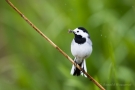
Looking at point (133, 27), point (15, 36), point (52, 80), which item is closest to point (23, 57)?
point (15, 36)

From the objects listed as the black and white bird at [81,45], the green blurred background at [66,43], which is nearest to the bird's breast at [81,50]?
the black and white bird at [81,45]

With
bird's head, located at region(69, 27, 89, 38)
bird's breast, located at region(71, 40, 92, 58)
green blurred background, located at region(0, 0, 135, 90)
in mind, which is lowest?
bird's breast, located at region(71, 40, 92, 58)

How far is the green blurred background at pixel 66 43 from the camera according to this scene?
2.27 meters

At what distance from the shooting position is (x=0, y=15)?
3363 millimetres

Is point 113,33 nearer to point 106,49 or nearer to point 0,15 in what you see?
point 106,49

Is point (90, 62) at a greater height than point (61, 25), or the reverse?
point (61, 25)

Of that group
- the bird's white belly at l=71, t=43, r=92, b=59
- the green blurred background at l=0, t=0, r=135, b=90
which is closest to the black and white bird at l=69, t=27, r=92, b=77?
the bird's white belly at l=71, t=43, r=92, b=59

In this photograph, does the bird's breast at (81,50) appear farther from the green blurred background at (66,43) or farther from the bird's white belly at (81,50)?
the green blurred background at (66,43)

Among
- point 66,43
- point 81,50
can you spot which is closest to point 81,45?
point 81,50

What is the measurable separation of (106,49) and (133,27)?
0.50 m

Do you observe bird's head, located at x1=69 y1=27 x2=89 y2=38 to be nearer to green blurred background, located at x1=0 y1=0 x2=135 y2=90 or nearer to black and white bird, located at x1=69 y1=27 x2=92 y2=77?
black and white bird, located at x1=69 y1=27 x2=92 y2=77

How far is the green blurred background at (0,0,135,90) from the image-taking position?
7.46 feet

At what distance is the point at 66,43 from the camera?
228cm

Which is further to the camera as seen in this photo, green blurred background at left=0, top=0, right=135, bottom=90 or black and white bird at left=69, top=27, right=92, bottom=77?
green blurred background at left=0, top=0, right=135, bottom=90
